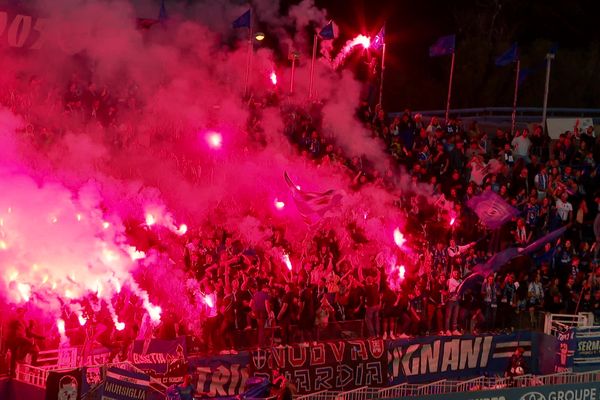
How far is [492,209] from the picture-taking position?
20.5m

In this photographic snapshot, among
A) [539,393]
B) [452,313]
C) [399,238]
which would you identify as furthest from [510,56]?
[539,393]

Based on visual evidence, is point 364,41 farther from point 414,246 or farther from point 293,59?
point 414,246

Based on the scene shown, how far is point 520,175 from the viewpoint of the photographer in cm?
2209

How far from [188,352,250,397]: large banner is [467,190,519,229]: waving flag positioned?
17.9ft

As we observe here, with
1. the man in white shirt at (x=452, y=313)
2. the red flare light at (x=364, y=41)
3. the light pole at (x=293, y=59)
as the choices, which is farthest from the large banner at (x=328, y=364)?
the red flare light at (x=364, y=41)

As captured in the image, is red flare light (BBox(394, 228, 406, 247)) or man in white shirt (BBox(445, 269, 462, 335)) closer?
man in white shirt (BBox(445, 269, 462, 335))

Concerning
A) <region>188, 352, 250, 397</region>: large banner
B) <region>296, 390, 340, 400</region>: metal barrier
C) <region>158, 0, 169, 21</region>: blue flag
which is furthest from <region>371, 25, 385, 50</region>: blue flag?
<region>188, 352, 250, 397</region>: large banner

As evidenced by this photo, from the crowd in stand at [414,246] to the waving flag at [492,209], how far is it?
1.08 ft

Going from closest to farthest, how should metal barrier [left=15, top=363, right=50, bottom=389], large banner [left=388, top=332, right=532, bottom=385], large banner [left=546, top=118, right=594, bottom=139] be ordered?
metal barrier [left=15, top=363, right=50, bottom=389]
large banner [left=388, top=332, right=532, bottom=385]
large banner [left=546, top=118, right=594, bottom=139]

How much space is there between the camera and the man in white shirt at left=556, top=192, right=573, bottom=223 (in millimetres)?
21703

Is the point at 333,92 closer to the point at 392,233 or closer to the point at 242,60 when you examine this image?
the point at 242,60

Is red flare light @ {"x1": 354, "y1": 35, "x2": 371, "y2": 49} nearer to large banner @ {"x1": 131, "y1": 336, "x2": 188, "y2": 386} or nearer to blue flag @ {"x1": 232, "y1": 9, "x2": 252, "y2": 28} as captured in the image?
blue flag @ {"x1": 232, "y1": 9, "x2": 252, "y2": 28}

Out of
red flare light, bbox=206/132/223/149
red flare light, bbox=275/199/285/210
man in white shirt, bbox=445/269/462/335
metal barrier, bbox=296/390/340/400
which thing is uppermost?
red flare light, bbox=206/132/223/149

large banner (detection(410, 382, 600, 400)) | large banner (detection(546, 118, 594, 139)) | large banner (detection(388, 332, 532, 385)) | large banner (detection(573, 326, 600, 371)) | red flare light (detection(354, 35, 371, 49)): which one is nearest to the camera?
large banner (detection(410, 382, 600, 400))
